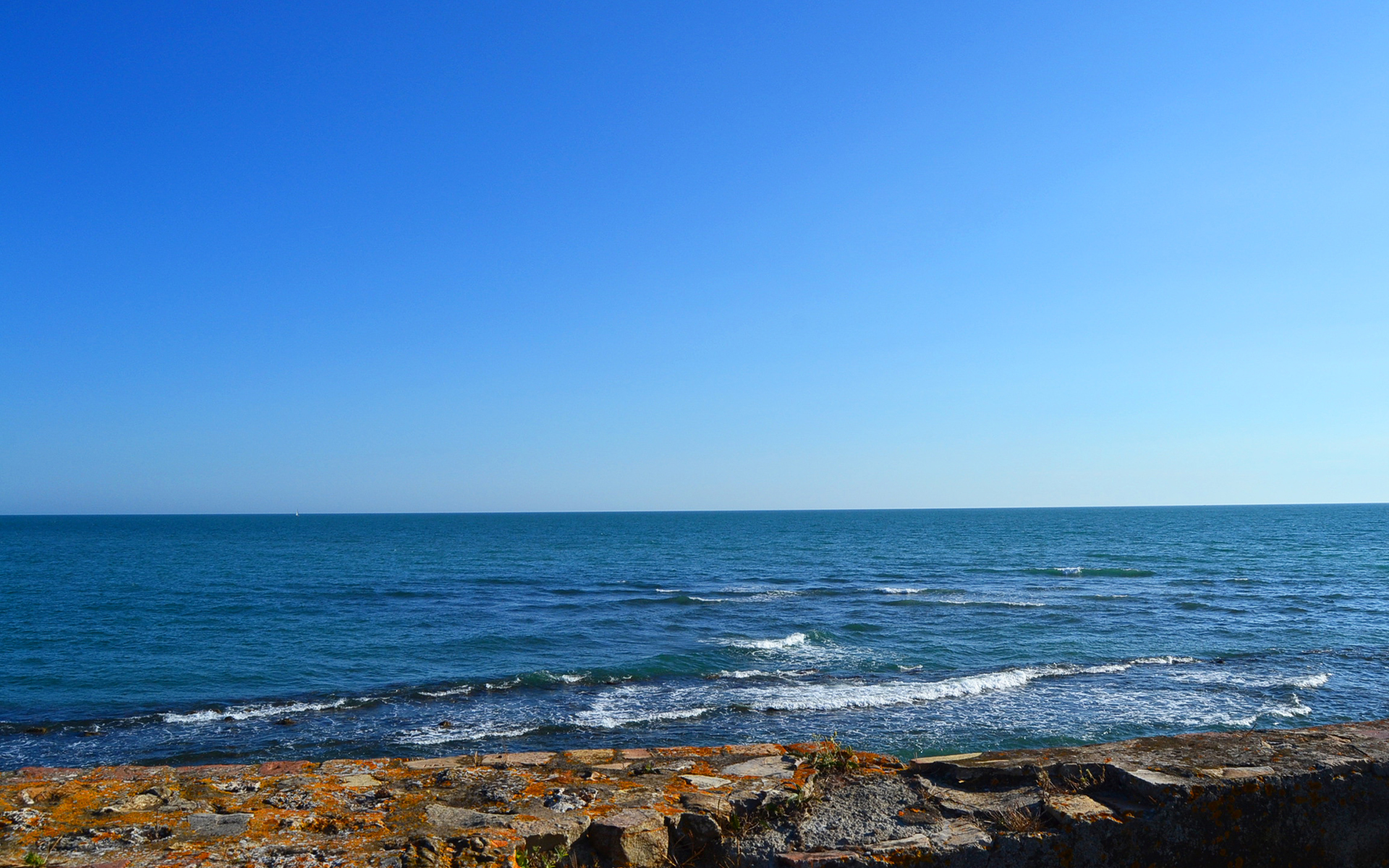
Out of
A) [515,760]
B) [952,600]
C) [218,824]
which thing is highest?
[218,824]

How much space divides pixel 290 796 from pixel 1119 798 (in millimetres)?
4888

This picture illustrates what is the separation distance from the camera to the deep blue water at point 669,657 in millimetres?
13453

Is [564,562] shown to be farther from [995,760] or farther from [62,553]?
[995,760]

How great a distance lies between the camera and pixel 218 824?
4387mm

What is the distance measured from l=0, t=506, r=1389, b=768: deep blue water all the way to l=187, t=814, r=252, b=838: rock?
812 centimetres

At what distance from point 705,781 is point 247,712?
45.0 ft

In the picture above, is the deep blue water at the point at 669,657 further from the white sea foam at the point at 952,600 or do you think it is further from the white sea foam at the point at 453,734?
the white sea foam at the point at 952,600

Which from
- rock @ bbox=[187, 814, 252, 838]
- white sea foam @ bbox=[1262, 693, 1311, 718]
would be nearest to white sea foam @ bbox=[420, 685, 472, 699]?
rock @ bbox=[187, 814, 252, 838]

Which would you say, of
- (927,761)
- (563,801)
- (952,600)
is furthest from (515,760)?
(952,600)

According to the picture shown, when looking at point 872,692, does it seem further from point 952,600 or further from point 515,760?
point 952,600

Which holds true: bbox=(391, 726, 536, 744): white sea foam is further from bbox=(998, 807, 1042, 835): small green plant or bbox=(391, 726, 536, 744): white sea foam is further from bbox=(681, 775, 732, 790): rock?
bbox=(998, 807, 1042, 835): small green plant

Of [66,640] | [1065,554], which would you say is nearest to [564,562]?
[66,640]

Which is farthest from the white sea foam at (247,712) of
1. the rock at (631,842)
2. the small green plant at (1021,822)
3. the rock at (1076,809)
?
the rock at (1076,809)

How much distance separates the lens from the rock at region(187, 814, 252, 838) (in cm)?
425
